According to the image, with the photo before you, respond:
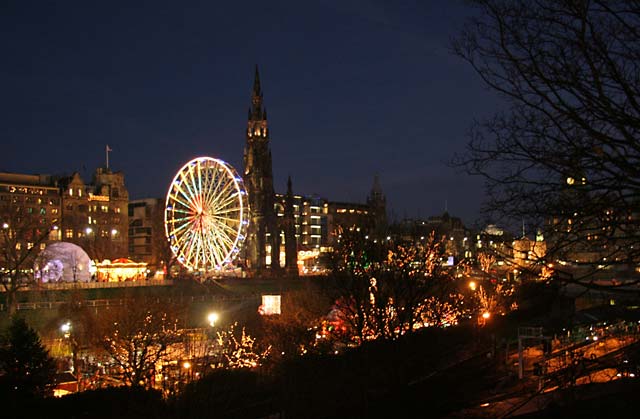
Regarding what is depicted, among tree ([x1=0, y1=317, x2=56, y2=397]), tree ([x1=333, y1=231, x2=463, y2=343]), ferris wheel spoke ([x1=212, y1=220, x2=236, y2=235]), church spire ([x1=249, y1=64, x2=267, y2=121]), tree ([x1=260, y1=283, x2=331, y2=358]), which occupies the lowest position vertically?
tree ([x1=260, y1=283, x2=331, y2=358])

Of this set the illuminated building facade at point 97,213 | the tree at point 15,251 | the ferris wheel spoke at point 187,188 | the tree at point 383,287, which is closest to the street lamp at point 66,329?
the tree at point 15,251

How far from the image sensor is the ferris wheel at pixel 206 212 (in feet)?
229

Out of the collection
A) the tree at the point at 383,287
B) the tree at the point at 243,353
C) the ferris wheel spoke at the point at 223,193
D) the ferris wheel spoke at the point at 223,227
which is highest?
the ferris wheel spoke at the point at 223,193

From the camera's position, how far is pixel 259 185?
382ft

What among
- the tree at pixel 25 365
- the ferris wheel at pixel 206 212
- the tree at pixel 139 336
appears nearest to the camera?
the tree at pixel 25 365

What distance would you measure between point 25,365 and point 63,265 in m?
54.4

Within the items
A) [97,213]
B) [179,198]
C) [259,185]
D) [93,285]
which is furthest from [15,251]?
[97,213]

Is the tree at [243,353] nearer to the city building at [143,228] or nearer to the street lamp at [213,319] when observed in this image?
the street lamp at [213,319]

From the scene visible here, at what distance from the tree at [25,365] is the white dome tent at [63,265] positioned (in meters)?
48.5

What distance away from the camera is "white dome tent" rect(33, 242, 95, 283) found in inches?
2891

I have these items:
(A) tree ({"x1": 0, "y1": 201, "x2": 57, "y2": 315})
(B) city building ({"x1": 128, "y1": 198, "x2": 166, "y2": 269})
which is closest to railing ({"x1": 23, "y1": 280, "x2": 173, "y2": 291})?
(A) tree ({"x1": 0, "y1": 201, "x2": 57, "y2": 315})

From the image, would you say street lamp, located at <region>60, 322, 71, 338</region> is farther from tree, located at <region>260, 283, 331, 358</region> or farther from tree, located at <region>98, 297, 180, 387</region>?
tree, located at <region>260, 283, 331, 358</region>

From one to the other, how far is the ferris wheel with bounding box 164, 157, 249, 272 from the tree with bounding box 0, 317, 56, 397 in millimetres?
42883

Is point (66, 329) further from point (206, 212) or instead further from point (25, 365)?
point (206, 212)
